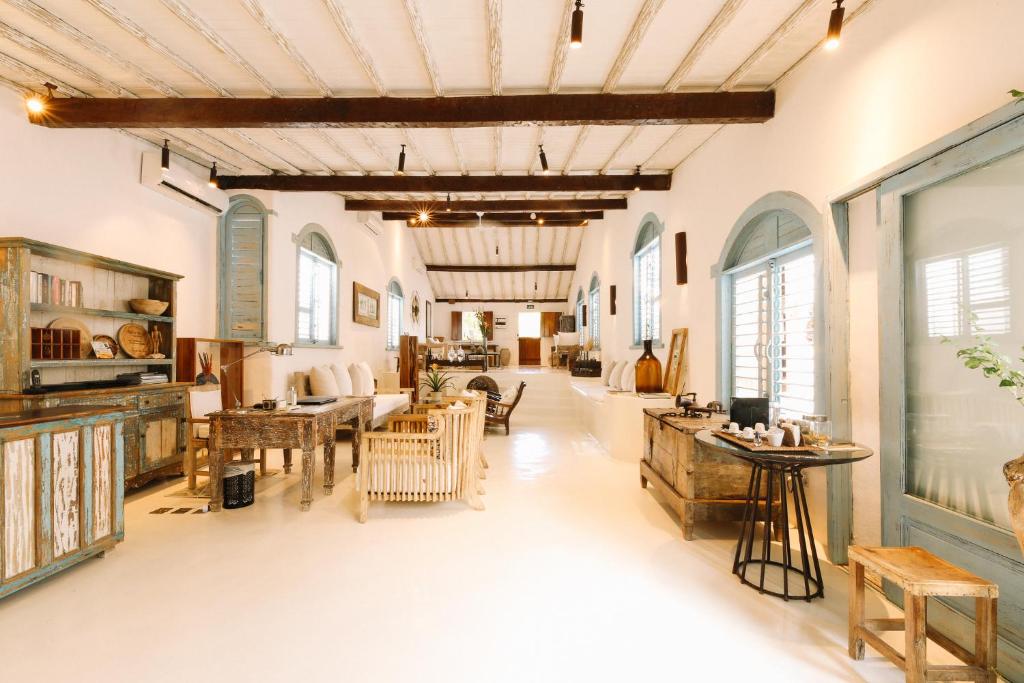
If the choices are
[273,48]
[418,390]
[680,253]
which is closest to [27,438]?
[273,48]

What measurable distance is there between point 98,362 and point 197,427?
1.25 m

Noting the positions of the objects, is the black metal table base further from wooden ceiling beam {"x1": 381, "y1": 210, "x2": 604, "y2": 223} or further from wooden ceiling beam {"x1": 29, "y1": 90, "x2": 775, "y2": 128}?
wooden ceiling beam {"x1": 381, "y1": 210, "x2": 604, "y2": 223}

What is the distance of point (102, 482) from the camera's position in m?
3.14

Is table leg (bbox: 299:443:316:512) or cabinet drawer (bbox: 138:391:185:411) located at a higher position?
cabinet drawer (bbox: 138:391:185:411)

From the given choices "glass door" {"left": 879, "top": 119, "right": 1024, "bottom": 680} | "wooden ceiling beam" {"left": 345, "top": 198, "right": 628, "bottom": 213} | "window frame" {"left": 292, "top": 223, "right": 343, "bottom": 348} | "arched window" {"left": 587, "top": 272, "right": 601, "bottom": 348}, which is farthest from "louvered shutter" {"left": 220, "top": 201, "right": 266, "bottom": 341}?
"arched window" {"left": 587, "top": 272, "right": 601, "bottom": 348}

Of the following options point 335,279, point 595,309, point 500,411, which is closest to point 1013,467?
point 500,411

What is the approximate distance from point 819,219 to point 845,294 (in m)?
0.59

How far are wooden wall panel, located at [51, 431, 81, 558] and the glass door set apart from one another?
464 cm

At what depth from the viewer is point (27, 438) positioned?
2.68 metres

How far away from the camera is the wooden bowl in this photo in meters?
4.79

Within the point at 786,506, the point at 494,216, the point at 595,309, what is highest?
the point at 494,216

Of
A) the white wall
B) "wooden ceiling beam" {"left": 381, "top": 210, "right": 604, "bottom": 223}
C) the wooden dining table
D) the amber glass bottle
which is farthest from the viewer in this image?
"wooden ceiling beam" {"left": 381, "top": 210, "right": 604, "bottom": 223}

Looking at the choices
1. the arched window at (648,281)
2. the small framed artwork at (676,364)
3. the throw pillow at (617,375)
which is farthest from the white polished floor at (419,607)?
the throw pillow at (617,375)

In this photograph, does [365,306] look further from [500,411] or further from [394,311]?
[500,411]
